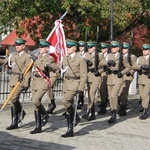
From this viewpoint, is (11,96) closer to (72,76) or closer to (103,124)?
(72,76)

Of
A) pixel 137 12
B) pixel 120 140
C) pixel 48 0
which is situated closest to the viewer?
pixel 120 140

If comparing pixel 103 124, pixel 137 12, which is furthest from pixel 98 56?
pixel 137 12

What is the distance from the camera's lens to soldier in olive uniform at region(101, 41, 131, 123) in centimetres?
1112

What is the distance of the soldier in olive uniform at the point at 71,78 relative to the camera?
9.04 metres

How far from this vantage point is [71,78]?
9.13 metres

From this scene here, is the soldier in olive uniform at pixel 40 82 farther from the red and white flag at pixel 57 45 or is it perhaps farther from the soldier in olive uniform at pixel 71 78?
the red and white flag at pixel 57 45

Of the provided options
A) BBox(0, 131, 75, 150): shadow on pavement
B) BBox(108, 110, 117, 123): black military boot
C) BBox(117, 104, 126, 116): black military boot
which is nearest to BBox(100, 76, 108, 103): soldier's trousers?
BBox(117, 104, 126, 116): black military boot

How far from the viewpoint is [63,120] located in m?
11.1

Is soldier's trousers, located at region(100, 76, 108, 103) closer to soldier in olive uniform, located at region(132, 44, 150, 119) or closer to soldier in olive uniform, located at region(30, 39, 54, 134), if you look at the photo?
soldier in olive uniform, located at region(132, 44, 150, 119)

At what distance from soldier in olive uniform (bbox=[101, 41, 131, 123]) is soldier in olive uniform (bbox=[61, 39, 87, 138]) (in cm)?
209

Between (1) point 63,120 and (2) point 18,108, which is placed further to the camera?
(1) point 63,120

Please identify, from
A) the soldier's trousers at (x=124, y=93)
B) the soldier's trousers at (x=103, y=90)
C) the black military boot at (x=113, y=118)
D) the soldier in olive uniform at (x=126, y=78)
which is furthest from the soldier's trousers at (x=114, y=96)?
the soldier's trousers at (x=124, y=93)

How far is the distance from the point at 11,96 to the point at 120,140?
2.34 m

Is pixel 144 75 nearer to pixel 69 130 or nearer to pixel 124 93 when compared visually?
pixel 124 93
